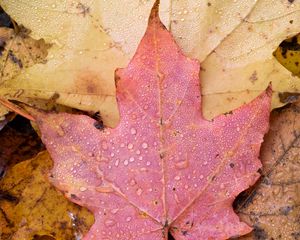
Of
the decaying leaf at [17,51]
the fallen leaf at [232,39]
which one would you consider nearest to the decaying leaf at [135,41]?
the fallen leaf at [232,39]

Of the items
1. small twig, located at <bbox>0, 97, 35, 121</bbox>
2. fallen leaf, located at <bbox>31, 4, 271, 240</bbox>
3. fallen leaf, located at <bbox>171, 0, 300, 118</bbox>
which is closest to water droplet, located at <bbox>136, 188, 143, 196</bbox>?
fallen leaf, located at <bbox>31, 4, 271, 240</bbox>

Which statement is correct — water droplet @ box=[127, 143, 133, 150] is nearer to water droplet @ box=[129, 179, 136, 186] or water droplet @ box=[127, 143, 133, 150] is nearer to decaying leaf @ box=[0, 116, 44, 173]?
water droplet @ box=[129, 179, 136, 186]

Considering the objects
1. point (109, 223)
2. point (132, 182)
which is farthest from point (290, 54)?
point (109, 223)

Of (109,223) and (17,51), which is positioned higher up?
(17,51)

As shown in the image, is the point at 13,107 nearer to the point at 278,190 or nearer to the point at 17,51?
the point at 17,51

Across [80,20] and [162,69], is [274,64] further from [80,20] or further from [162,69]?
[80,20]

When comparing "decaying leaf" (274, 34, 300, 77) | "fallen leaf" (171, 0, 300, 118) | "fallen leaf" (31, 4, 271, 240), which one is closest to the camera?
"fallen leaf" (31, 4, 271, 240)
